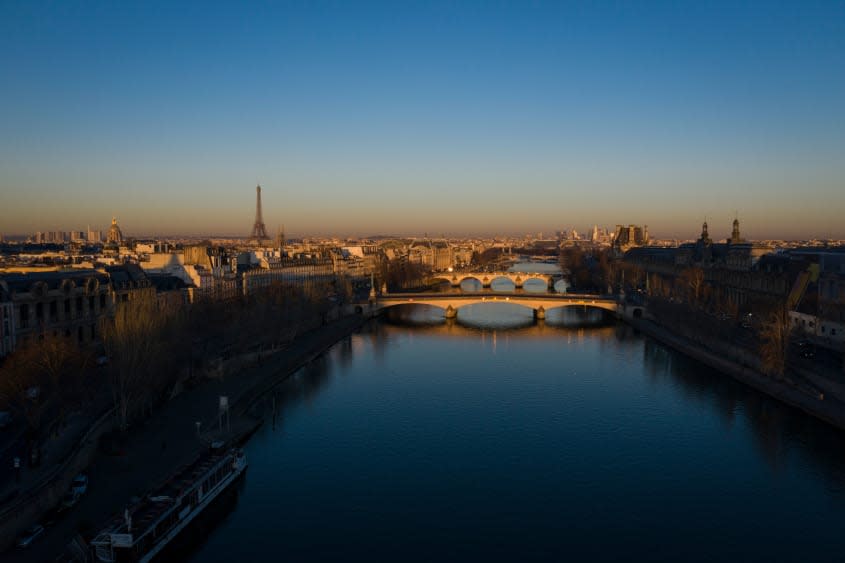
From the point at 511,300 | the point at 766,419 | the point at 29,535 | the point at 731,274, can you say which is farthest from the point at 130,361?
the point at 731,274

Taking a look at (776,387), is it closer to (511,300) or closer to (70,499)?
(70,499)

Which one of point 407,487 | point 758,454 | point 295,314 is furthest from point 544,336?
point 407,487

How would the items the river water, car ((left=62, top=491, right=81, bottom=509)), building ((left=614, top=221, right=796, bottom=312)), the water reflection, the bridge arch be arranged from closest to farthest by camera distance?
car ((left=62, top=491, right=81, bottom=509)) → the river water → the water reflection → building ((left=614, top=221, right=796, bottom=312)) → the bridge arch

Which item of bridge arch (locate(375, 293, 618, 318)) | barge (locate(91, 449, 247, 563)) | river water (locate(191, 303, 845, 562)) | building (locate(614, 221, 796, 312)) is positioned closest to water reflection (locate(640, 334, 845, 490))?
river water (locate(191, 303, 845, 562))

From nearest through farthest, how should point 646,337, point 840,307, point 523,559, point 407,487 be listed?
point 523,559, point 407,487, point 840,307, point 646,337

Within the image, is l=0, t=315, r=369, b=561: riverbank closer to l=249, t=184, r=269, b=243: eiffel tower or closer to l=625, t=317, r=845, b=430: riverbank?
l=625, t=317, r=845, b=430: riverbank

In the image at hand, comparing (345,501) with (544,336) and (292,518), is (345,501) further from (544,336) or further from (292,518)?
(544,336)
